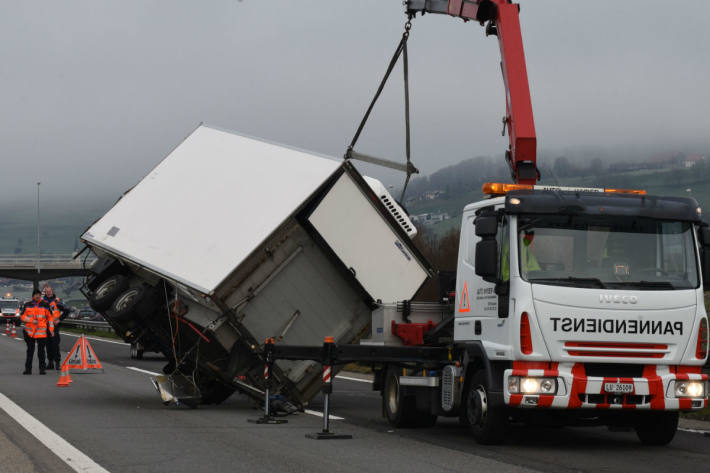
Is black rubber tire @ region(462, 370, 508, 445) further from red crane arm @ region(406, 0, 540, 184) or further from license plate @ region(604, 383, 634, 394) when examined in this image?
red crane arm @ region(406, 0, 540, 184)

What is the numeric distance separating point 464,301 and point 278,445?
254 cm

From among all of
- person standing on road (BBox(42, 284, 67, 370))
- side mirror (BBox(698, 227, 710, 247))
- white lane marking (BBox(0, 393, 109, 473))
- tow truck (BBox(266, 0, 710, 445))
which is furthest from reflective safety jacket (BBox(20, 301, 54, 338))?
side mirror (BBox(698, 227, 710, 247))

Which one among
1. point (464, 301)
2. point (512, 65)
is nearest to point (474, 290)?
point (464, 301)

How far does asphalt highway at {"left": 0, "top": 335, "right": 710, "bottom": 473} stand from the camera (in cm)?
930

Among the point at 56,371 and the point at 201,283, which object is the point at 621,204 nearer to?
the point at 201,283

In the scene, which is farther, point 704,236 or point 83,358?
point 83,358

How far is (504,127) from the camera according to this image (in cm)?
1484

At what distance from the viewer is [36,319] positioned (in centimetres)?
2297

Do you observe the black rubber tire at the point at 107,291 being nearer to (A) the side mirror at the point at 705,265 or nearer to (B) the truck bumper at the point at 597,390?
(B) the truck bumper at the point at 597,390

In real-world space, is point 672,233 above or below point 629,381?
above

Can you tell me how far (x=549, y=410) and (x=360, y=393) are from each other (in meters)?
8.97

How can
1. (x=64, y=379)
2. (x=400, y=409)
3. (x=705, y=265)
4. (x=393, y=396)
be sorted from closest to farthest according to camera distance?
(x=705, y=265), (x=400, y=409), (x=393, y=396), (x=64, y=379)

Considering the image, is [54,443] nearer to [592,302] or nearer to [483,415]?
[483,415]

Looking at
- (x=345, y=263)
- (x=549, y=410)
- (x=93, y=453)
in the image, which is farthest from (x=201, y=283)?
(x=549, y=410)
